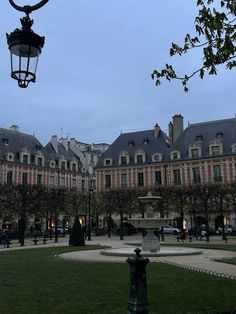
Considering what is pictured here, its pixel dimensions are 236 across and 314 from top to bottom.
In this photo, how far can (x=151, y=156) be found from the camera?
5216cm

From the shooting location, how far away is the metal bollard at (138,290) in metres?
5.77

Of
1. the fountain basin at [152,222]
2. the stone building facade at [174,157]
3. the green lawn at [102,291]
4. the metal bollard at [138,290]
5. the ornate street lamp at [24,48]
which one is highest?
the stone building facade at [174,157]

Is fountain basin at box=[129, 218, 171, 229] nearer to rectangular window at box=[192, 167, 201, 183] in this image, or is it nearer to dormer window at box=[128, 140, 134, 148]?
rectangular window at box=[192, 167, 201, 183]

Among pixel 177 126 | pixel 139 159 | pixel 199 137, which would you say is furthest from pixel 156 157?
pixel 199 137

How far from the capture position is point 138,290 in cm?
587

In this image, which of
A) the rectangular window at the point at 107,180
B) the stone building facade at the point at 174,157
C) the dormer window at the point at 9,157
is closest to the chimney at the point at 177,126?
the stone building facade at the point at 174,157

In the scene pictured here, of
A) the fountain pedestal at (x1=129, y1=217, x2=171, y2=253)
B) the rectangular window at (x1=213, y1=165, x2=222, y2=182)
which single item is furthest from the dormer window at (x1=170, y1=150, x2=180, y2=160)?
the fountain pedestal at (x1=129, y1=217, x2=171, y2=253)

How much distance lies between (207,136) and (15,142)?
24920mm

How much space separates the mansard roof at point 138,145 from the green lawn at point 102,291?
132 ft

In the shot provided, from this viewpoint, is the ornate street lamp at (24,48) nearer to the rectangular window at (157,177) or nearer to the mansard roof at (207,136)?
the mansard roof at (207,136)

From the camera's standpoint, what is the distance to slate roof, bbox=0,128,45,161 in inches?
2082

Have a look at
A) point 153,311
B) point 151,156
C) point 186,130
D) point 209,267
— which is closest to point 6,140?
point 151,156

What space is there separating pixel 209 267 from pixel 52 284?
18.0 feet

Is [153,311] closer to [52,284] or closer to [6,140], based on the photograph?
[52,284]
